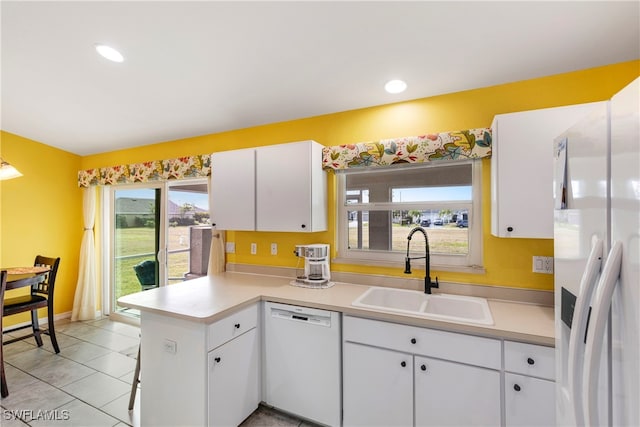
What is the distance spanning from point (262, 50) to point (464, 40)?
124 cm

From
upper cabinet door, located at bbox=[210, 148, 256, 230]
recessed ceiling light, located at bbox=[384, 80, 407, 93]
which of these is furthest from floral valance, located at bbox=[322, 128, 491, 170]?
upper cabinet door, located at bbox=[210, 148, 256, 230]

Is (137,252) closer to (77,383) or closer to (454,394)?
(77,383)

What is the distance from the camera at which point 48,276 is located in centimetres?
315

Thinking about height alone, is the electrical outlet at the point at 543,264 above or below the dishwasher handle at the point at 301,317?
above

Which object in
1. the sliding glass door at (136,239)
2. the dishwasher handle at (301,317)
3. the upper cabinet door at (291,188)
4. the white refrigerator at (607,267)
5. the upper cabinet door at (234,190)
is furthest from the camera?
the sliding glass door at (136,239)

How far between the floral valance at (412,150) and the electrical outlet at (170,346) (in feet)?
5.53

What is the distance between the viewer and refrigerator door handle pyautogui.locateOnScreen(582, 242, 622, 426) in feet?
2.06

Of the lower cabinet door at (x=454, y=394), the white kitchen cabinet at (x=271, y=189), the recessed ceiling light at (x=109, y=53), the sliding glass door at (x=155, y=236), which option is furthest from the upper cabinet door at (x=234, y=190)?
the lower cabinet door at (x=454, y=394)

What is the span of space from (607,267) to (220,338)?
5.82 ft

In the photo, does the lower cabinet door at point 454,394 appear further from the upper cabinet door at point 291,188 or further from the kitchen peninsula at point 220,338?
the upper cabinet door at point 291,188

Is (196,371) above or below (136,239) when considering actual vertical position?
below

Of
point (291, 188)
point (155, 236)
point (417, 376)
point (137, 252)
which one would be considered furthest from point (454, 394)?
point (137, 252)

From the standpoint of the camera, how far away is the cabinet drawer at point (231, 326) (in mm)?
1656

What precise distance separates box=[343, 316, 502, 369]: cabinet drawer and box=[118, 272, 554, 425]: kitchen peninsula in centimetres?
1
